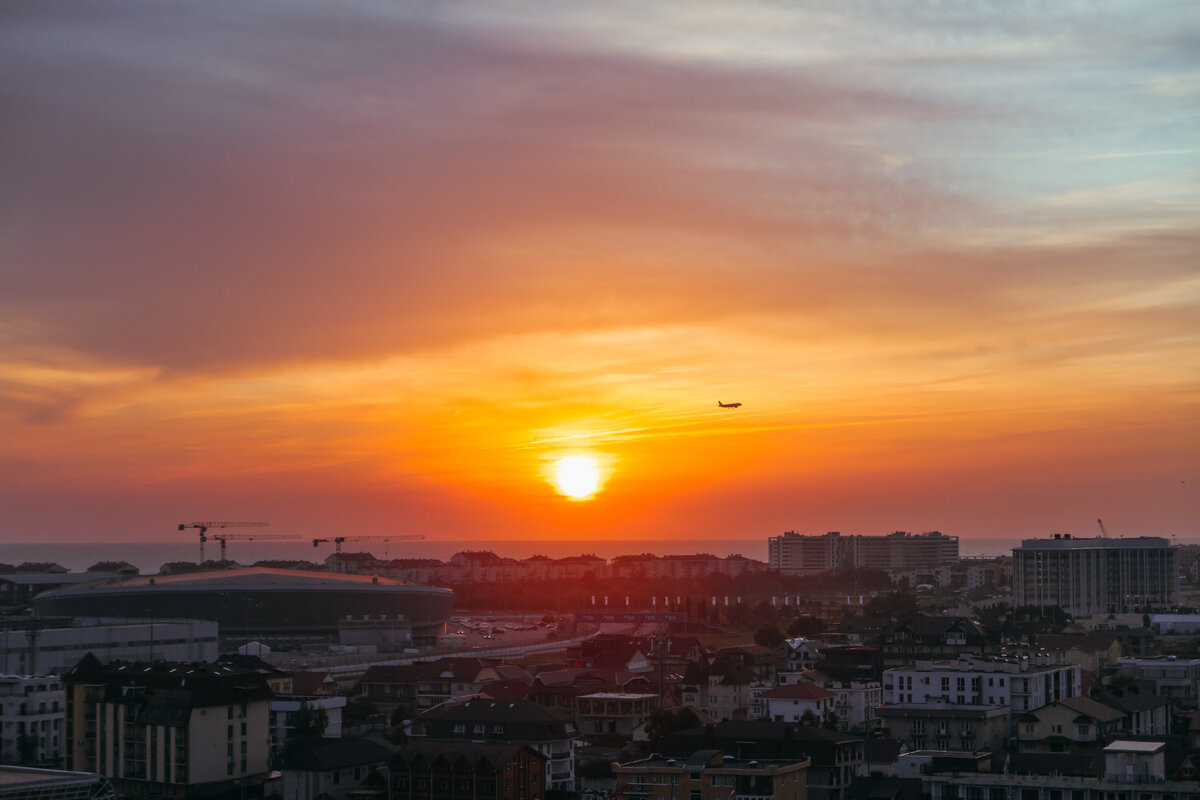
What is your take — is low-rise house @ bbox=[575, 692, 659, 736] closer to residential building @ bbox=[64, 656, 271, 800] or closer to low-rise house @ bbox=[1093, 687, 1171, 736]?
residential building @ bbox=[64, 656, 271, 800]

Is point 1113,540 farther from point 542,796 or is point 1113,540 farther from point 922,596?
point 542,796

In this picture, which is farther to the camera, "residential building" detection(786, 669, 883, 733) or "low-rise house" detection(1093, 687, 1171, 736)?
"residential building" detection(786, 669, 883, 733)

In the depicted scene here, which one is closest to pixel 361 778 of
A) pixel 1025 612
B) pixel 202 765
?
pixel 202 765

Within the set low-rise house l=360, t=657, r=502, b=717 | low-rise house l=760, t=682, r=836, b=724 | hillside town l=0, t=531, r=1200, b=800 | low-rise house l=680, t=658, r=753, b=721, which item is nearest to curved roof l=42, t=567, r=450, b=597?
hillside town l=0, t=531, r=1200, b=800

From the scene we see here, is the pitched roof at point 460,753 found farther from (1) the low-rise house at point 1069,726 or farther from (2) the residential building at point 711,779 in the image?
(1) the low-rise house at point 1069,726

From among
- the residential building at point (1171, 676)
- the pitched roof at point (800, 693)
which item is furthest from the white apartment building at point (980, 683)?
the residential building at point (1171, 676)

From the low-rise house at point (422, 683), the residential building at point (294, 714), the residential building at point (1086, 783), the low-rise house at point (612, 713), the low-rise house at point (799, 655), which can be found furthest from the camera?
the low-rise house at point (799, 655)
